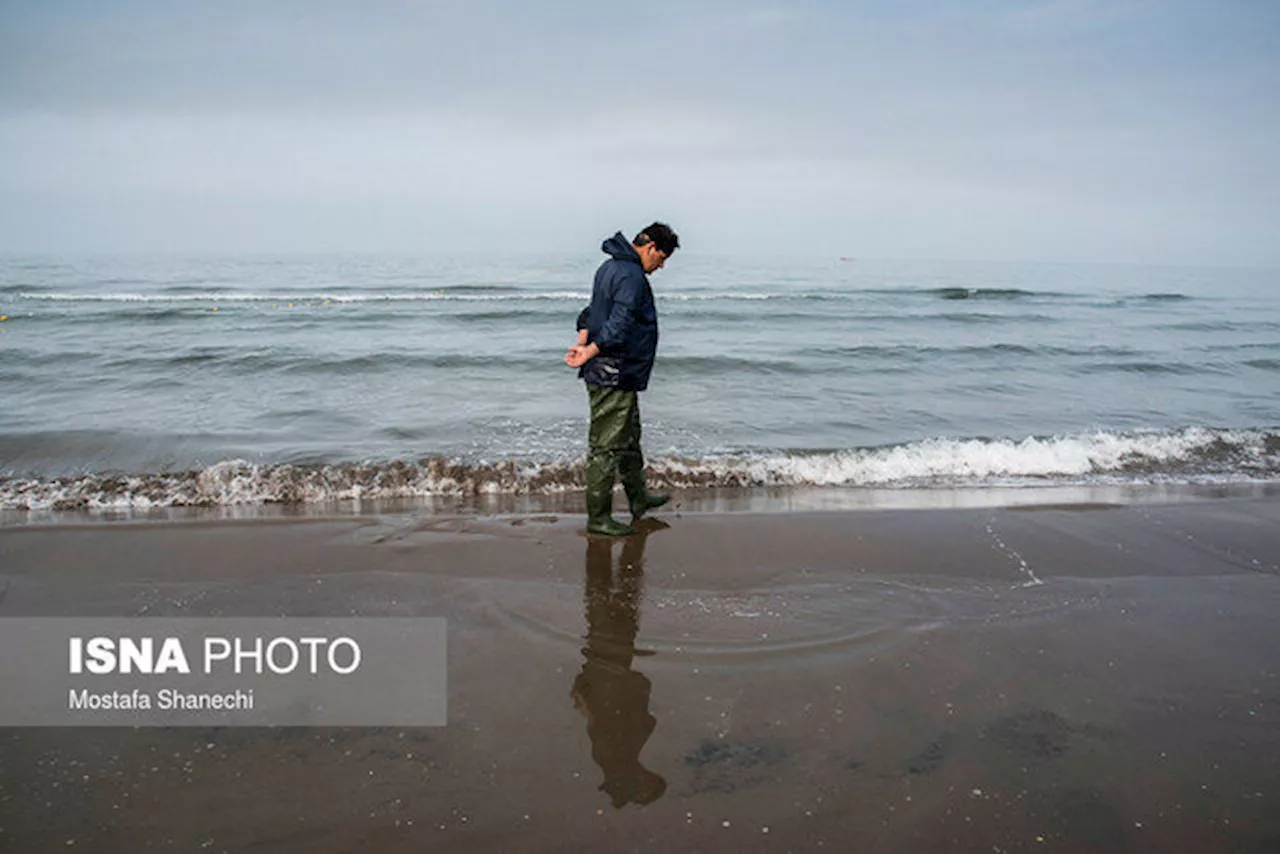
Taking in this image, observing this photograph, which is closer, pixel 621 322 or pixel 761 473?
pixel 621 322

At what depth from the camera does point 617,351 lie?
16.7ft

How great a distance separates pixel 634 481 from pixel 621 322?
1.36m

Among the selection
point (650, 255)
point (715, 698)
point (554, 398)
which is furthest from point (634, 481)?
point (554, 398)

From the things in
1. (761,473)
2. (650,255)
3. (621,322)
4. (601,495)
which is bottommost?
(761,473)

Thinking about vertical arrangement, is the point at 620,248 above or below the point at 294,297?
below

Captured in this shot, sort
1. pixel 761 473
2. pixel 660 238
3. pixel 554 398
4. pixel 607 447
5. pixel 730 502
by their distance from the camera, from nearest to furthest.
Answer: pixel 660 238
pixel 607 447
pixel 730 502
pixel 761 473
pixel 554 398

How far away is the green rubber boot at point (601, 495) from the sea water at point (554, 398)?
1.80 meters

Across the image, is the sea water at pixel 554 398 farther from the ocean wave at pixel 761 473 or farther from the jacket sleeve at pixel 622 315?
the jacket sleeve at pixel 622 315

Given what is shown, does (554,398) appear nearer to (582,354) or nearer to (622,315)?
(582,354)

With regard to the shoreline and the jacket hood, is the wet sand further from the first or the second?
the jacket hood

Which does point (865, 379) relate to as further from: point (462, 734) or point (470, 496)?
point (462, 734)

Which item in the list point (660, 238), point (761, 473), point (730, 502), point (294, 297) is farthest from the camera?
point (294, 297)

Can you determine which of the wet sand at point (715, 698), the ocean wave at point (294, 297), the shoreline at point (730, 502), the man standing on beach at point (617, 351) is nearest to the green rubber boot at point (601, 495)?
the man standing on beach at point (617, 351)

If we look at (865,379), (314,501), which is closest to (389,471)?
(314,501)
